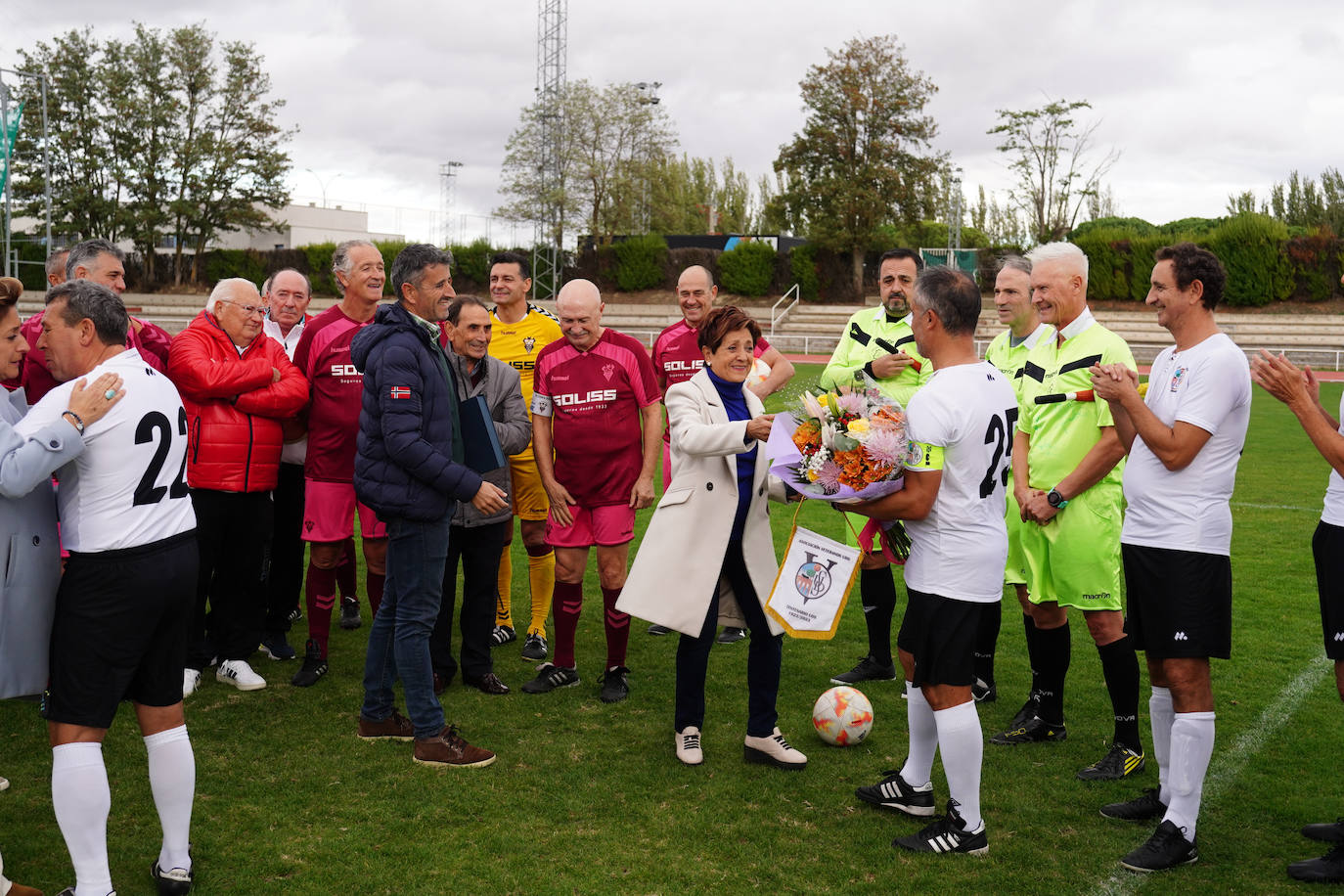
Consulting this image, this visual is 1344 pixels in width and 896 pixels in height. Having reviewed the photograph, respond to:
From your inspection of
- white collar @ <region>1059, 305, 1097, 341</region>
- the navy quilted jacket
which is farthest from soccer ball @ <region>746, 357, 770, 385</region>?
the navy quilted jacket

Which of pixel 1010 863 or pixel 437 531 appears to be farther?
pixel 437 531

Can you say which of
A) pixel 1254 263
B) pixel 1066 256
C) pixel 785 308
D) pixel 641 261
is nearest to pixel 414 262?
pixel 1066 256

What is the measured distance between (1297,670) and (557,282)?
42.9 metres

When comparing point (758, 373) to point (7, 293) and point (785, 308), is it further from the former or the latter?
point (785, 308)

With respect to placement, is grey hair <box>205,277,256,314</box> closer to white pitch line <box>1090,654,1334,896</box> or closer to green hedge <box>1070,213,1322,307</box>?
white pitch line <box>1090,654,1334,896</box>

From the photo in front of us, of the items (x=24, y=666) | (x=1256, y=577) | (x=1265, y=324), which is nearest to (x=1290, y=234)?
(x=1265, y=324)

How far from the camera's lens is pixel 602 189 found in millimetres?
52125

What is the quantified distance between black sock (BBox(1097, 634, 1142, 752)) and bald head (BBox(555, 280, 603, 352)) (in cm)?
314

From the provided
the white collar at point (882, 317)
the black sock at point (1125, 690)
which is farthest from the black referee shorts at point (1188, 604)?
the white collar at point (882, 317)

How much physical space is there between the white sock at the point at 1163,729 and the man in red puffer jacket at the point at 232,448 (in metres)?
4.54

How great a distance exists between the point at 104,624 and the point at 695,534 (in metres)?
2.42

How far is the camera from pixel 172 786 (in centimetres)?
359

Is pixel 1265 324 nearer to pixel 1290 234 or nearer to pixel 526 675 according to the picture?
pixel 1290 234

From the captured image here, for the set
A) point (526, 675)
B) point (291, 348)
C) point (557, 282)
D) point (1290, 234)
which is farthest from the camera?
point (557, 282)
